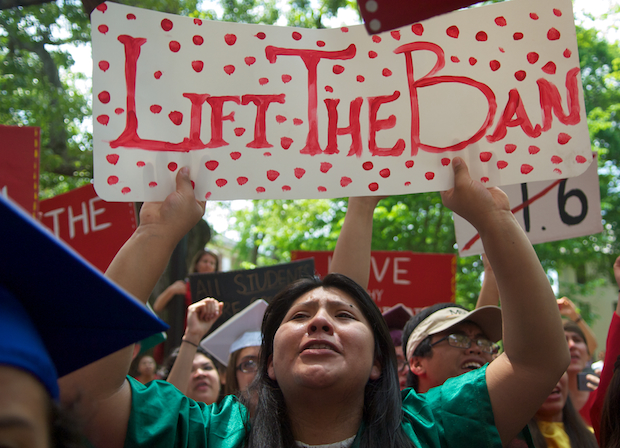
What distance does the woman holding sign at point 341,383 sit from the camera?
1.52 m

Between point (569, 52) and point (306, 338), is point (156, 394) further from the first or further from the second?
point (569, 52)

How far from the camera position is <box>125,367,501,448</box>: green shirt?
60.5 inches

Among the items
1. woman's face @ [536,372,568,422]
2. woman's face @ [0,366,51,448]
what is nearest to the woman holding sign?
woman's face @ [0,366,51,448]

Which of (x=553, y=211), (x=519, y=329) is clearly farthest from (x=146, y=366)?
(x=519, y=329)

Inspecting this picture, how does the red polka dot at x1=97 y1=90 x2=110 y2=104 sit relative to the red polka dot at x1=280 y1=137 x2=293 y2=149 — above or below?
above

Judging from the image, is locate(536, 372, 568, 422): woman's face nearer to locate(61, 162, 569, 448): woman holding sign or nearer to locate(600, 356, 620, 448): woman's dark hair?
locate(600, 356, 620, 448): woman's dark hair

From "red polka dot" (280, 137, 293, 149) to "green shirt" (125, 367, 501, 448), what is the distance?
0.86m

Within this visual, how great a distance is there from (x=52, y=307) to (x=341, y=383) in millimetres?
965

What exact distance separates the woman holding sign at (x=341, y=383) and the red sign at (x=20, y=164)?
2002 millimetres

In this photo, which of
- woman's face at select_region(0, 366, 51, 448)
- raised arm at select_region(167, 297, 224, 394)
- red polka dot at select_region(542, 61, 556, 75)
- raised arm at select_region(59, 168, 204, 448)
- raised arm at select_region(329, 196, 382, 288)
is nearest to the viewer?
woman's face at select_region(0, 366, 51, 448)

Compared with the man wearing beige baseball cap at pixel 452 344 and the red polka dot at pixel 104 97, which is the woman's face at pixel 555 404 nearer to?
the man wearing beige baseball cap at pixel 452 344

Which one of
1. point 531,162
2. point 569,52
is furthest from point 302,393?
point 569,52

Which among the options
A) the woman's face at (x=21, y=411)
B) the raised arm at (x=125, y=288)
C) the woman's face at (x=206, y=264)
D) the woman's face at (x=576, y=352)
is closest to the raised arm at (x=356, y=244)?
the raised arm at (x=125, y=288)

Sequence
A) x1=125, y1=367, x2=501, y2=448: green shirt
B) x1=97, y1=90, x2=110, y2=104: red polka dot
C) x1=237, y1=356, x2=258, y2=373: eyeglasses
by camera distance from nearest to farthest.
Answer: x1=125, y1=367, x2=501, y2=448: green shirt, x1=97, y1=90, x2=110, y2=104: red polka dot, x1=237, y1=356, x2=258, y2=373: eyeglasses
